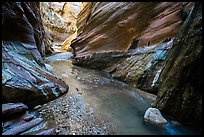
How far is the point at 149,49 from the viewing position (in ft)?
23.3

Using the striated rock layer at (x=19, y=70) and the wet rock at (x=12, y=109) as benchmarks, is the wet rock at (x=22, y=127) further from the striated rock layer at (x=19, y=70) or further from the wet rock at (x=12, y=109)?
the striated rock layer at (x=19, y=70)

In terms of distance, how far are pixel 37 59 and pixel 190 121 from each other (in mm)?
5250

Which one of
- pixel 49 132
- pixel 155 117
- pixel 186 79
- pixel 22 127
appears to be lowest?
pixel 155 117

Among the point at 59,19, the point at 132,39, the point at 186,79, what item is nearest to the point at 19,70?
the point at 186,79

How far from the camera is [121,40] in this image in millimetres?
9242

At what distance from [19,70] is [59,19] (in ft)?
117

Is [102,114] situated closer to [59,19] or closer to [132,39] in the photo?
[132,39]

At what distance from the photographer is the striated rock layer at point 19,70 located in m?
3.55

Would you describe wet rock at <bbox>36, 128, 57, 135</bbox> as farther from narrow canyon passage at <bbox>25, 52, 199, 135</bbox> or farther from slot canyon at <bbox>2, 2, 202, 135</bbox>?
narrow canyon passage at <bbox>25, 52, 199, 135</bbox>

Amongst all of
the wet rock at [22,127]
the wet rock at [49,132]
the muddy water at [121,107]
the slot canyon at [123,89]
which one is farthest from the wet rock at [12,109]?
the muddy water at [121,107]

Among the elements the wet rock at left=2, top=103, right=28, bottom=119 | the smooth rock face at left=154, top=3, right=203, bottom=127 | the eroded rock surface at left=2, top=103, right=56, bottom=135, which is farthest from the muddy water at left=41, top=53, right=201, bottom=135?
the wet rock at left=2, top=103, right=28, bottom=119

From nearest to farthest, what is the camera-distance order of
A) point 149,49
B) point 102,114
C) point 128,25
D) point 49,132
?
point 49,132 < point 102,114 < point 149,49 < point 128,25

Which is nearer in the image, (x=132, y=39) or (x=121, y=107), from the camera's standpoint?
(x=121, y=107)

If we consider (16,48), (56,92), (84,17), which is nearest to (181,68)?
(56,92)
